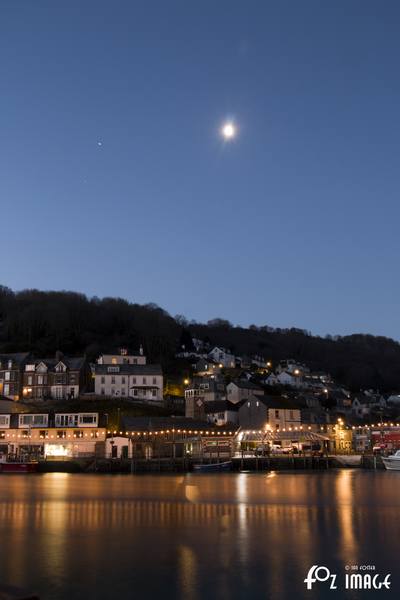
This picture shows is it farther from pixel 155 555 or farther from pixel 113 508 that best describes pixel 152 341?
pixel 155 555

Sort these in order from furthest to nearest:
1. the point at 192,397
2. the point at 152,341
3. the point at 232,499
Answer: the point at 152,341
the point at 192,397
the point at 232,499

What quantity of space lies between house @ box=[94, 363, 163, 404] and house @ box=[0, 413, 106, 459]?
12.9m

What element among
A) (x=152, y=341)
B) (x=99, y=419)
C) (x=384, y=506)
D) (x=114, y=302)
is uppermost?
(x=114, y=302)

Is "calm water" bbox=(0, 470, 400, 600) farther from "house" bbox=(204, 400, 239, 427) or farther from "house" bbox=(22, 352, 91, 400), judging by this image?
"house" bbox=(22, 352, 91, 400)

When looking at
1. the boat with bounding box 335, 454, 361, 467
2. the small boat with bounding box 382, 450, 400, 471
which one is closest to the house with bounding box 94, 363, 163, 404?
the boat with bounding box 335, 454, 361, 467

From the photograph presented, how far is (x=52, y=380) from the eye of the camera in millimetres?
95312

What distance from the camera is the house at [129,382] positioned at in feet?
316

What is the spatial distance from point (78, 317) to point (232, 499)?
103046 millimetres

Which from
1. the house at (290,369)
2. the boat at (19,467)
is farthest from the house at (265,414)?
the house at (290,369)

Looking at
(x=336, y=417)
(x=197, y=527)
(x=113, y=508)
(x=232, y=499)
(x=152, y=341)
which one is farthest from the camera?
(x=152, y=341)

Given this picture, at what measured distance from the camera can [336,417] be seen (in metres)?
106

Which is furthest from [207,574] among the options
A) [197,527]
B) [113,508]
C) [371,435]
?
[371,435]

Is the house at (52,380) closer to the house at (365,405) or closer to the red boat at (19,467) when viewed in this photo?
the red boat at (19,467)

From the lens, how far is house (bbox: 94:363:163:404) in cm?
9619
